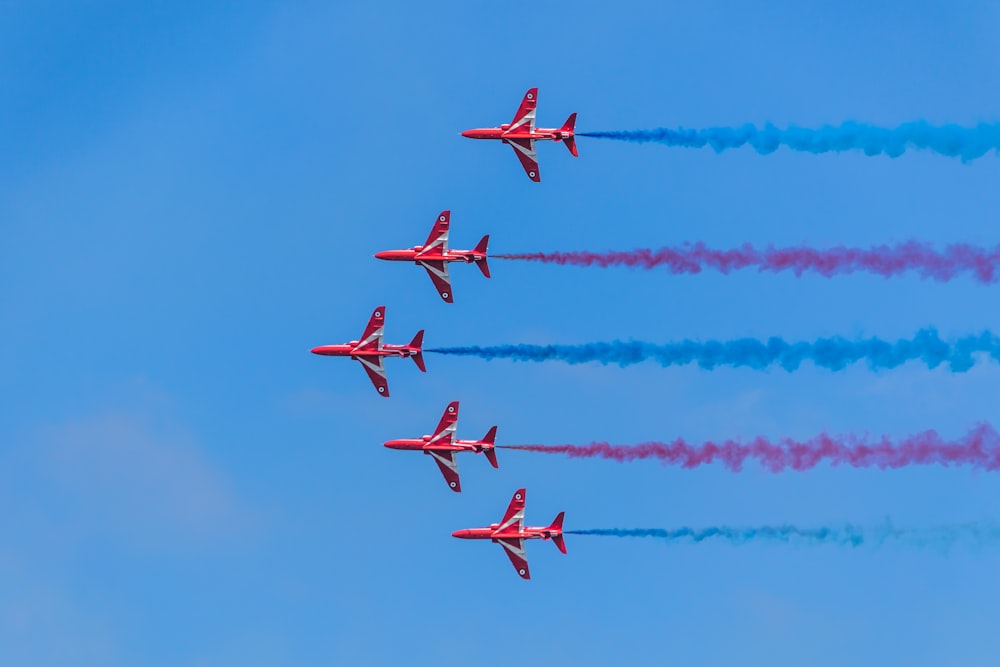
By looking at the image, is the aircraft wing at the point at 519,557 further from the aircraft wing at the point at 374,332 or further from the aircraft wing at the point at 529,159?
the aircraft wing at the point at 529,159

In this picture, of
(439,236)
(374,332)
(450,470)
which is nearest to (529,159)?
(439,236)

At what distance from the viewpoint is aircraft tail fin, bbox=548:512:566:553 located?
84.0 m

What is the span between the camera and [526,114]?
86938 millimetres

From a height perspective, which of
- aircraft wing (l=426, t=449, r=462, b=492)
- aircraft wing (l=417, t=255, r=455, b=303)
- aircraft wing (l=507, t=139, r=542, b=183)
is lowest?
aircraft wing (l=426, t=449, r=462, b=492)

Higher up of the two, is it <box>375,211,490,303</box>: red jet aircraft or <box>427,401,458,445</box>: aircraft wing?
<box>375,211,490,303</box>: red jet aircraft

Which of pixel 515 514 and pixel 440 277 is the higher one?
pixel 440 277

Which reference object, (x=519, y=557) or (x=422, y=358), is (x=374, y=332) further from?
(x=519, y=557)

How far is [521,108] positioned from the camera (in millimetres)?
87188

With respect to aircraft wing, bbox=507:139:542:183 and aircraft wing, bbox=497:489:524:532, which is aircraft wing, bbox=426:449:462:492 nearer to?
aircraft wing, bbox=497:489:524:532

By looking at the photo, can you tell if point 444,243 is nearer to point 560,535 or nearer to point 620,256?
point 620,256

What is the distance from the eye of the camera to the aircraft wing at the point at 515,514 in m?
86.2

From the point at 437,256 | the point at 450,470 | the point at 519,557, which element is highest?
the point at 437,256

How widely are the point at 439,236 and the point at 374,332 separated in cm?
594

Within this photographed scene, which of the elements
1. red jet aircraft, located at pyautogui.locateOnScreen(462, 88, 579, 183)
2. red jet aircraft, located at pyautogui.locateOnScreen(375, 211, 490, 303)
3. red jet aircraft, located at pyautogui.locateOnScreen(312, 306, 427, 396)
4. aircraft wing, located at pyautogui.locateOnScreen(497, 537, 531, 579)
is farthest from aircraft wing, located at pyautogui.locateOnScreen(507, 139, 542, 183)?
aircraft wing, located at pyautogui.locateOnScreen(497, 537, 531, 579)
